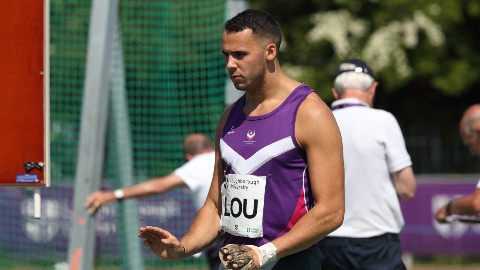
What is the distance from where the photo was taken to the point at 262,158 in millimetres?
4766

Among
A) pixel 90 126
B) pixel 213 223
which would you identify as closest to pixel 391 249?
pixel 213 223

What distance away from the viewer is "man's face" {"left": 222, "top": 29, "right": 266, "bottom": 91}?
4.76m

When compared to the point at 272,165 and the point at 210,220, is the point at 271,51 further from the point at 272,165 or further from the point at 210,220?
the point at 210,220

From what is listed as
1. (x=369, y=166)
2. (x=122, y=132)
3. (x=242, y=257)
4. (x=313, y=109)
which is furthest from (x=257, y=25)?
(x=122, y=132)

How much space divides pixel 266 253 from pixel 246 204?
1.21ft

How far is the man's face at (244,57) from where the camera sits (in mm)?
4762

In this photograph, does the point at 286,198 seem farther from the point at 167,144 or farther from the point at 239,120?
the point at 167,144

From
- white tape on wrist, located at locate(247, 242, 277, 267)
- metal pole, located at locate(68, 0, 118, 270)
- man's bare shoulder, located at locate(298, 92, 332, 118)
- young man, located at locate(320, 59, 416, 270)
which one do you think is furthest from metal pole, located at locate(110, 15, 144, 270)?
white tape on wrist, located at locate(247, 242, 277, 267)

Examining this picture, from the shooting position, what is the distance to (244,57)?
15.6 ft

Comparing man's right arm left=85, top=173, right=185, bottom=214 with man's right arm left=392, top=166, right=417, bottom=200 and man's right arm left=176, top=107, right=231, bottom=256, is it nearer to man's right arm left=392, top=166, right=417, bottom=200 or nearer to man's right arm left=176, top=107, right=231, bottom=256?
man's right arm left=392, top=166, right=417, bottom=200

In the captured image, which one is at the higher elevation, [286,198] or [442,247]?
[286,198]

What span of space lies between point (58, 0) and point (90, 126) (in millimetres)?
2727

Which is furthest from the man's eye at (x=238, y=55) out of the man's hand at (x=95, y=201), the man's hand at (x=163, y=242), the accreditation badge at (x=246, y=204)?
the man's hand at (x=95, y=201)

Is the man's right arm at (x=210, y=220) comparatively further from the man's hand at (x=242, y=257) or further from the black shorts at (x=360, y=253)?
the black shorts at (x=360, y=253)
